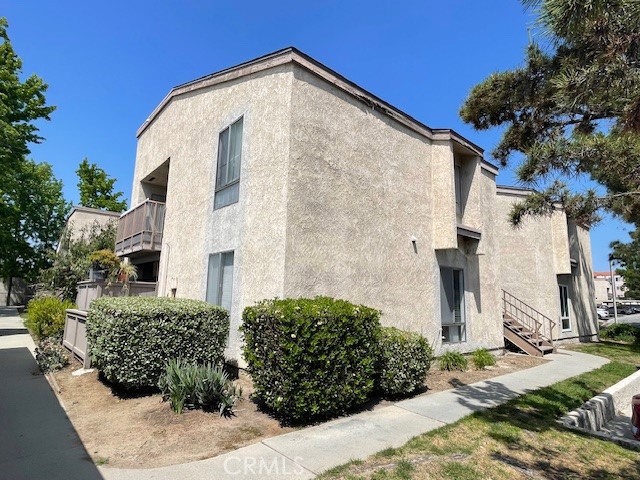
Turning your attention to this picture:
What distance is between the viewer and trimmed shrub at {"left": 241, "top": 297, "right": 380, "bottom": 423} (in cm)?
541

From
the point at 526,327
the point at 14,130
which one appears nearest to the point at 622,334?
the point at 526,327

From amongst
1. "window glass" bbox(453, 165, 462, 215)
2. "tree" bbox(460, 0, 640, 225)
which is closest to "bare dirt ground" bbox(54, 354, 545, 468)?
"tree" bbox(460, 0, 640, 225)

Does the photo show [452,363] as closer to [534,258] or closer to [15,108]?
[534,258]

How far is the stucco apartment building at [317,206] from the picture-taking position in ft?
26.3

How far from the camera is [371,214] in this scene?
366 inches

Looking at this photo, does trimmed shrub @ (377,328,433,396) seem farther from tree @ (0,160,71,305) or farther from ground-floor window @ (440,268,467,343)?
tree @ (0,160,71,305)

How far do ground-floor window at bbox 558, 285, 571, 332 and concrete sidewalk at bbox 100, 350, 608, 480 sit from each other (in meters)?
12.7

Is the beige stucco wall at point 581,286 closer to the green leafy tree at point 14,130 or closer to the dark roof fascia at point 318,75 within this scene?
the dark roof fascia at point 318,75

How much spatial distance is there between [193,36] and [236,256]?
8498 mm

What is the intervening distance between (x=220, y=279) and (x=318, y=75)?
5.67 m

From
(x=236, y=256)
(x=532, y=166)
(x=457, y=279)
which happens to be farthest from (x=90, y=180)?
(x=532, y=166)

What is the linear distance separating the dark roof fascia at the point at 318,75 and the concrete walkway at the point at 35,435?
8169 millimetres

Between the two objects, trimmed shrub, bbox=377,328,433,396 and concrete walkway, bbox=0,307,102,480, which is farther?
trimmed shrub, bbox=377,328,433,396
